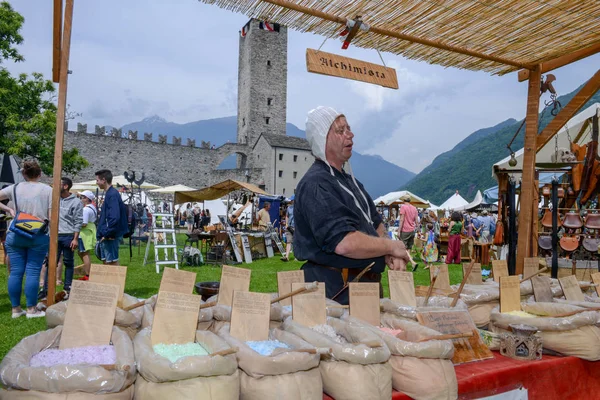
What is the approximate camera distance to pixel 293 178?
4447 centimetres

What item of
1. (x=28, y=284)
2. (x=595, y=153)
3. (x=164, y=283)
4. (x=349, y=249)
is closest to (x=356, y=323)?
(x=349, y=249)

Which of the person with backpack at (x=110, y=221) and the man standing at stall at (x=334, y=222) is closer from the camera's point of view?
the man standing at stall at (x=334, y=222)

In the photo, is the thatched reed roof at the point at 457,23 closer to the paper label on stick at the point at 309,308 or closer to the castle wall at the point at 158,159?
the paper label on stick at the point at 309,308

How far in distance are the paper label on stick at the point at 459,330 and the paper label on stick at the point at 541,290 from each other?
68 cm

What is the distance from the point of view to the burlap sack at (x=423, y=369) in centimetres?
135

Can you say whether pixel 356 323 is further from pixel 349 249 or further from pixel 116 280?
pixel 116 280

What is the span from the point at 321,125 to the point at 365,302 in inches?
32.9

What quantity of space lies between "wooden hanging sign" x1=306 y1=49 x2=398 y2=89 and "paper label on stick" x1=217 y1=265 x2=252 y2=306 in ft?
3.67

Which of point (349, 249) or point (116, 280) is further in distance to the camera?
point (349, 249)

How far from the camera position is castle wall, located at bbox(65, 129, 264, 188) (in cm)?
3834

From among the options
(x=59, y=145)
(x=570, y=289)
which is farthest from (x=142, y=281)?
(x=570, y=289)

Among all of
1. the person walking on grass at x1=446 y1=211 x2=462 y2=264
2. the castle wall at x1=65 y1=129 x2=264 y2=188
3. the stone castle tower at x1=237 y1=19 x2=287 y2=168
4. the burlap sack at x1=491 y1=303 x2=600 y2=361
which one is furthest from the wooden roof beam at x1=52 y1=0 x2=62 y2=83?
the stone castle tower at x1=237 y1=19 x2=287 y2=168

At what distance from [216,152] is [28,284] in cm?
4141

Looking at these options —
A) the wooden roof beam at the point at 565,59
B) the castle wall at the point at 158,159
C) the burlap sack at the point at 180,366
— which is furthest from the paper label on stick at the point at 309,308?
the castle wall at the point at 158,159
